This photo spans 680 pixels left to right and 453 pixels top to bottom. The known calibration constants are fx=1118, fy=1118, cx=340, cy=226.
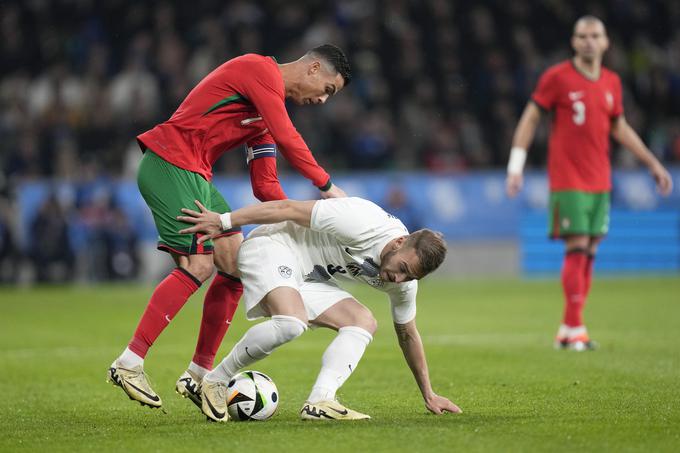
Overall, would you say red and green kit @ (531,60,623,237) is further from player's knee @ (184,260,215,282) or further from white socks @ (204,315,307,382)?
white socks @ (204,315,307,382)

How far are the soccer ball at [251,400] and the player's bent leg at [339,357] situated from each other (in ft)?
0.64

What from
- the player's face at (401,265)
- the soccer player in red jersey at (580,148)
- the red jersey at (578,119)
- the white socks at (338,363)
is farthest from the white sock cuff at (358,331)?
the red jersey at (578,119)

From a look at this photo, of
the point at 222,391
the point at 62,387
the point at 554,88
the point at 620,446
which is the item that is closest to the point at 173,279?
the point at 222,391

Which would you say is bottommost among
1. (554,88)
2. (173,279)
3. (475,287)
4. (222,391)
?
(475,287)

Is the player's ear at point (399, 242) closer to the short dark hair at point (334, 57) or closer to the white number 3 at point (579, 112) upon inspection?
the short dark hair at point (334, 57)

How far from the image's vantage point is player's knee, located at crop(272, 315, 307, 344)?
563cm

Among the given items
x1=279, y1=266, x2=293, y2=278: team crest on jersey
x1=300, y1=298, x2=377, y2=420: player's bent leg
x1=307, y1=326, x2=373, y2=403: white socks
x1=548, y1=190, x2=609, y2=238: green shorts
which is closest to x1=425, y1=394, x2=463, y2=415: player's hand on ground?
x1=300, y1=298, x2=377, y2=420: player's bent leg

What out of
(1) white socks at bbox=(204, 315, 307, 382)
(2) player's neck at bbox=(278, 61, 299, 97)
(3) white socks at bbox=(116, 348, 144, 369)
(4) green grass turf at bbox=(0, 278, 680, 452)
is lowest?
(4) green grass turf at bbox=(0, 278, 680, 452)

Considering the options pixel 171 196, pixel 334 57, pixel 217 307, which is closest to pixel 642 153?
pixel 334 57

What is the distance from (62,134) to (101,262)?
2339mm

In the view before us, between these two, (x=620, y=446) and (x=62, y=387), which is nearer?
(x=620, y=446)

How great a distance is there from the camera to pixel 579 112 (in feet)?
32.1

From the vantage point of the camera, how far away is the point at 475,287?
17734 millimetres

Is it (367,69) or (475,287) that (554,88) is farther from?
(367,69)
